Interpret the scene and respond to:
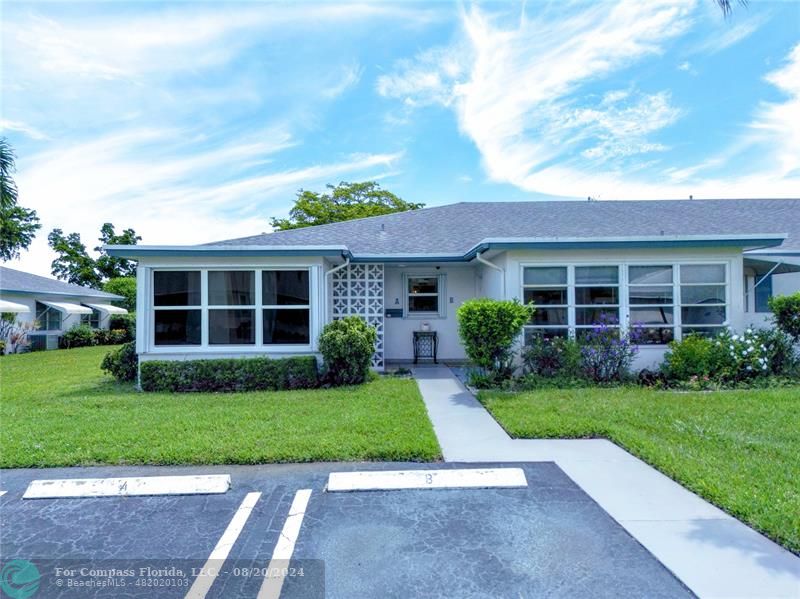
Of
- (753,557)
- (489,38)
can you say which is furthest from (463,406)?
(489,38)

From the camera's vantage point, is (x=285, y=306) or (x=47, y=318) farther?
(x=47, y=318)

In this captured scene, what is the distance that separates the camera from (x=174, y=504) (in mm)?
3818

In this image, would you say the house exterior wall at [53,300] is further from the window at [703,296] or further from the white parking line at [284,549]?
the window at [703,296]

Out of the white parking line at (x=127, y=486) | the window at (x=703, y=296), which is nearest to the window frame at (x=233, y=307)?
the white parking line at (x=127, y=486)

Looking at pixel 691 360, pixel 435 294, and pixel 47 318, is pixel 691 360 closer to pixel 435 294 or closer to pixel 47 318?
pixel 435 294

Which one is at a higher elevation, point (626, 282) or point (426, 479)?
point (626, 282)

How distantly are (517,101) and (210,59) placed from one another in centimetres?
819

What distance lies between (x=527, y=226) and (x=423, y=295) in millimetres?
3823

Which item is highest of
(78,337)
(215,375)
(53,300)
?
(53,300)

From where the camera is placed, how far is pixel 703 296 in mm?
9258

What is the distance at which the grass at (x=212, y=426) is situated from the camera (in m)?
4.85

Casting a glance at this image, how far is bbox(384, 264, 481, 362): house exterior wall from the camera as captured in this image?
491 inches

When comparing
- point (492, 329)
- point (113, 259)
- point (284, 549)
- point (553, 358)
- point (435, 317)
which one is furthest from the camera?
point (113, 259)

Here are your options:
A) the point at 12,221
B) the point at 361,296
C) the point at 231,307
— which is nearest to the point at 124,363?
the point at 231,307
